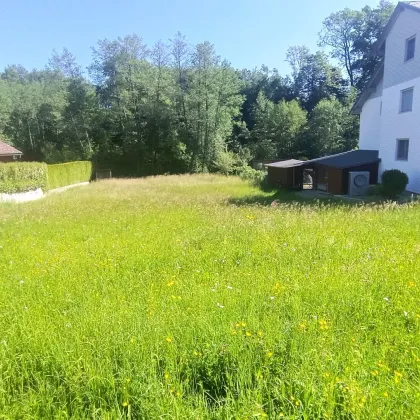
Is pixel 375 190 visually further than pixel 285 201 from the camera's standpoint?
Yes

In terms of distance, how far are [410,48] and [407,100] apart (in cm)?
256

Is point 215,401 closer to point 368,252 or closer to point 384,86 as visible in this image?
→ point 368,252

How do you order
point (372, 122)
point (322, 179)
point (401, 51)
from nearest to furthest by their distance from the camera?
1. point (401, 51)
2. point (322, 179)
3. point (372, 122)

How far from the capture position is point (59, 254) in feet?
18.5

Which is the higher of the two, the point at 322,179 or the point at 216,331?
the point at 322,179

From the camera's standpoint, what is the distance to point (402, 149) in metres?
17.0

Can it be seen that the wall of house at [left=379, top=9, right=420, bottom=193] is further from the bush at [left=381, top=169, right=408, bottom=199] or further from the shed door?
the shed door

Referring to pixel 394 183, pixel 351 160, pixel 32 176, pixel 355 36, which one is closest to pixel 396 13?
pixel 351 160

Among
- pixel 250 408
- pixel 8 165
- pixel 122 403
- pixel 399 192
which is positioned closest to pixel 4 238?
pixel 122 403

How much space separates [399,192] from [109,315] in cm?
1647

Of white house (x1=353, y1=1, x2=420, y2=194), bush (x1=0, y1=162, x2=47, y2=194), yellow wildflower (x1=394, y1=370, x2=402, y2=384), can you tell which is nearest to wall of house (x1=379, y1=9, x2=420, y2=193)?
white house (x1=353, y1=1, x2=420, y2=194)

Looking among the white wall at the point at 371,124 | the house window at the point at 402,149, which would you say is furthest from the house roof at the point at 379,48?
the house window at the point at 402,149

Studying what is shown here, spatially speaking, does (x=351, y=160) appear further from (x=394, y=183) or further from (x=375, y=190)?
(x=394, y=183)

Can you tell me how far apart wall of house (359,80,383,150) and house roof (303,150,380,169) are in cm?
108
